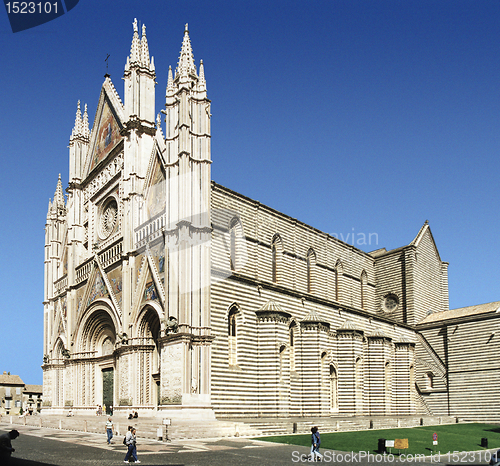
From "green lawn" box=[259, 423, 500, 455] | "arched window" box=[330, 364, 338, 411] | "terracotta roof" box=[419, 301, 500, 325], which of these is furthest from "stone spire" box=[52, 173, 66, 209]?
"terracotta roof" box=[419, 301, 500, 325]

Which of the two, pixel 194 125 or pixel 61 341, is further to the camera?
pixel 61 341

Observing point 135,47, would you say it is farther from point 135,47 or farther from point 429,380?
point 429,380

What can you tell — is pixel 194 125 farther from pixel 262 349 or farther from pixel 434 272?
pixel 434 272

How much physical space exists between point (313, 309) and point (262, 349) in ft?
20.8

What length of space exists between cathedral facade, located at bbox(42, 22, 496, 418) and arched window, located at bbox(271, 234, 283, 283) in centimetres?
12

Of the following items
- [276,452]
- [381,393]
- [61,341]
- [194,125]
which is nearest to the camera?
[276,452]

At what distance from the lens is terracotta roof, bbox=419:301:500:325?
A: 130 ft

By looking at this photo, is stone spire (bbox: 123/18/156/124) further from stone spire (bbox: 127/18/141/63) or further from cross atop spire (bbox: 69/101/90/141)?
cross atop spire (bbox: 69/101/90/141)

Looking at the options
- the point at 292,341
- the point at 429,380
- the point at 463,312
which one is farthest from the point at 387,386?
the point at 292,341

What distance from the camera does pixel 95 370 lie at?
3459 cm

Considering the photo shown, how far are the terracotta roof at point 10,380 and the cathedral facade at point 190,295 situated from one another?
33240mm

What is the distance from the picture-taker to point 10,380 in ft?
231

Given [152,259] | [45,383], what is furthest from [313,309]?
[45,383]

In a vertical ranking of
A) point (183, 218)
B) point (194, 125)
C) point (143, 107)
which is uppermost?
point (143, 107)
